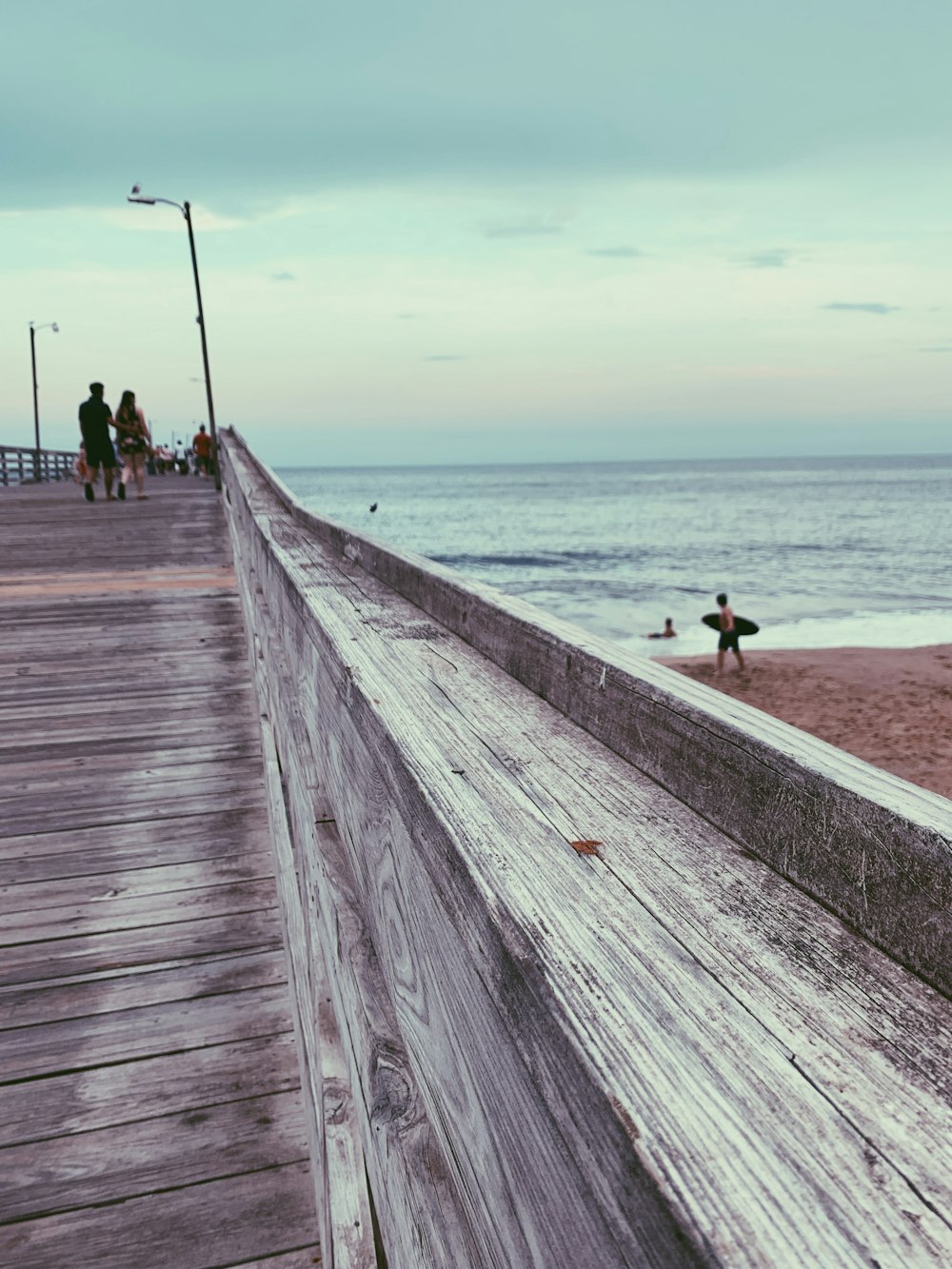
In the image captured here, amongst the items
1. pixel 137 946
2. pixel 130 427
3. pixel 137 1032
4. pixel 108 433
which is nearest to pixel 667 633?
pixel 130 427

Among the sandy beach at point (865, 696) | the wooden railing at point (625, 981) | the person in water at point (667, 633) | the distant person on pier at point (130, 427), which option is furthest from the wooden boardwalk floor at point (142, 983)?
the person in water at point (667, 633)

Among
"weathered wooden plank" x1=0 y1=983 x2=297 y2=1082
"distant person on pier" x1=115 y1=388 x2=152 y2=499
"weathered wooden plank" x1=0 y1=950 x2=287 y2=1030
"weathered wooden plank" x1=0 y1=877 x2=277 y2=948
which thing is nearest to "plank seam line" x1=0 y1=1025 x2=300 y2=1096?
"weathered wooden plank" x1=0 y1=983 x2=297 y2=1082

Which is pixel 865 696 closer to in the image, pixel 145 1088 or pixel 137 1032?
pixel 137 1032

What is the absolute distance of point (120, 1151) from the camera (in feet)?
8.09

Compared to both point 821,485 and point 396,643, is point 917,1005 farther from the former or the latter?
point 821,485

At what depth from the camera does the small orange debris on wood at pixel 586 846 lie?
94 centimetres

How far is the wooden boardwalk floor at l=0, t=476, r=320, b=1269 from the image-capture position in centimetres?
229

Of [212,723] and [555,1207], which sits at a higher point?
[555,1207]

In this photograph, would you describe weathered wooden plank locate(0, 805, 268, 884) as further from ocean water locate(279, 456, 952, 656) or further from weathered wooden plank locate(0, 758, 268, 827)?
ocean water locate(279, 456, 952, 656)

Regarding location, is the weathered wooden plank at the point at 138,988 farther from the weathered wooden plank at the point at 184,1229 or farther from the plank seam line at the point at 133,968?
the weathered wooden plank at the point at 184,1229

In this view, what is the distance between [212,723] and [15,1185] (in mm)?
3316

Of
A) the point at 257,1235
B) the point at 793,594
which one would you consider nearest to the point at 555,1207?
the point at 257,1235

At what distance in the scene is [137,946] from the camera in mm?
3314

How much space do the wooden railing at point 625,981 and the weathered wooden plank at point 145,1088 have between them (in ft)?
3.90
